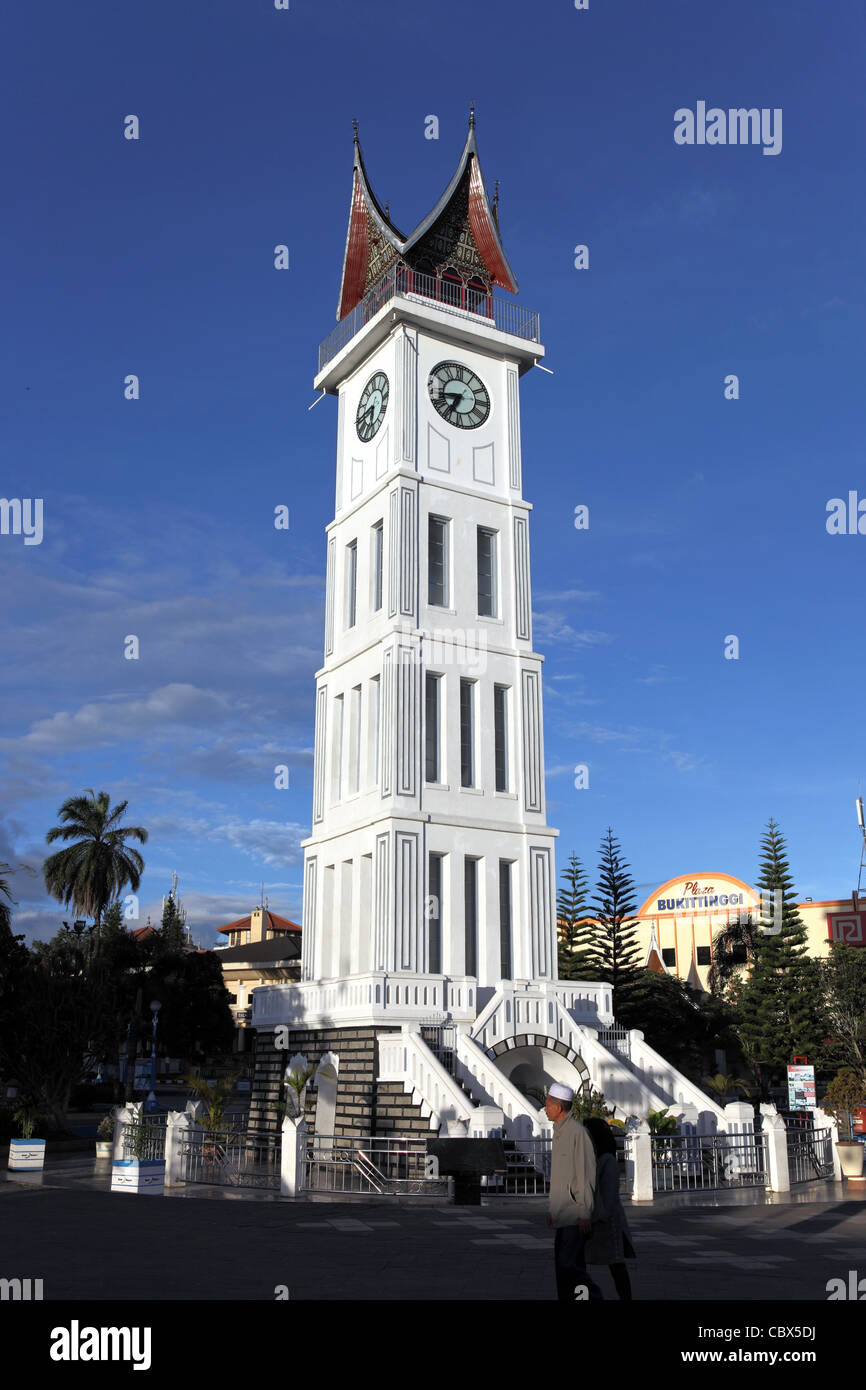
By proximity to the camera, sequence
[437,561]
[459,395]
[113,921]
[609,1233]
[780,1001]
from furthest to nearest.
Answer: [113,921]
[780,1001]
[459,395]
[437,561]
[609,1233]

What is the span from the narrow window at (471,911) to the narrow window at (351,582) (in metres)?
8.77

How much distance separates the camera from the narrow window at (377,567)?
33.8 metres

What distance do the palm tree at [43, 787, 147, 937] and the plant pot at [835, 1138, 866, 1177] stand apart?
4366 cm

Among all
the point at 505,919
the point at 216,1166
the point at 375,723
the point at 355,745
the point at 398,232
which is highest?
the point at 398,232

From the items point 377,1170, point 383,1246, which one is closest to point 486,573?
point 377,1170

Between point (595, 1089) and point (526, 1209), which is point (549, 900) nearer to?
point (595, 1089)

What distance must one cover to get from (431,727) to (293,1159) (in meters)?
14.1

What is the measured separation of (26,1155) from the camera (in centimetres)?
2267

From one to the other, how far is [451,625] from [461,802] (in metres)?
5.15

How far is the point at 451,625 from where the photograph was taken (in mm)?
32594

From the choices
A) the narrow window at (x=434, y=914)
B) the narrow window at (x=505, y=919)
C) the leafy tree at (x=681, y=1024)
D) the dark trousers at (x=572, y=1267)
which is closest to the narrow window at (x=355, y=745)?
the narrow window at (x=434, y=914)

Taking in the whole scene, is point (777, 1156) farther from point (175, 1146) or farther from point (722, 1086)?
point (722, 1086)

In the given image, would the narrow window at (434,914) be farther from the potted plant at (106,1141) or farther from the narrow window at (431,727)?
the potted plant at (106,1141)
